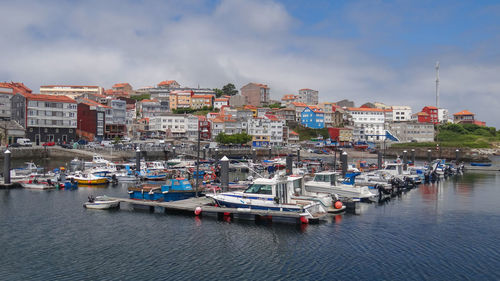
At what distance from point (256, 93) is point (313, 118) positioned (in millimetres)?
26847

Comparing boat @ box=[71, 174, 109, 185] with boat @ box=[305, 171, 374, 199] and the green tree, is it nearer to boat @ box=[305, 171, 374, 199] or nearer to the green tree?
boat @ box=[305, 171, 374, 199]

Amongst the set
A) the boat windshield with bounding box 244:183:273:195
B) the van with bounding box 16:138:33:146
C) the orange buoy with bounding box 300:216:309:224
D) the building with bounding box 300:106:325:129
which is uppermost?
the building with bounding box 300:106:325:129

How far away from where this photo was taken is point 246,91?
143 meters

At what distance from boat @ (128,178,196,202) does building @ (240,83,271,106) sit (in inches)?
4332

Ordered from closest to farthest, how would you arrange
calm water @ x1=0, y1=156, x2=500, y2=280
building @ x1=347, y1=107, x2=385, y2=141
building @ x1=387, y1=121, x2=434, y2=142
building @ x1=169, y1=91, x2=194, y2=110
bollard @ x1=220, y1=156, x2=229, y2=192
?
1. calm water @ x1=0, y1=156, x2=500, y2=280
2. bollard @ x1=220, y1=156, x2=229, y2=192
3. building @ x1=387, y1=121, x2=434, y2=142
4. building @ x1=347, y1=107, x2=385, y2=141
5. building @ x1=169, y1=91, x2=194, y2=110

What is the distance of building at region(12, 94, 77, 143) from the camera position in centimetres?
7550

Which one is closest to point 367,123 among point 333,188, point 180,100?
point 180,100

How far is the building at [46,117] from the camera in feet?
248

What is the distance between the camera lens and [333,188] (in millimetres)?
32562

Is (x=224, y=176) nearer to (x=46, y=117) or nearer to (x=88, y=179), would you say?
(x=88, y=179)

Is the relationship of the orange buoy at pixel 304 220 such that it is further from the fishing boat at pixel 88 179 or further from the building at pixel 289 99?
the building at pixel 289 99

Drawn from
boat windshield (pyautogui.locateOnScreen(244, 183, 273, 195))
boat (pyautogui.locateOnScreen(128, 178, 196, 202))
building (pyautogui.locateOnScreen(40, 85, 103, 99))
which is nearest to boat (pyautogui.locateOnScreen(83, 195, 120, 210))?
boat (pyautogui.locateOnScreen(128, 178, 196, 202))

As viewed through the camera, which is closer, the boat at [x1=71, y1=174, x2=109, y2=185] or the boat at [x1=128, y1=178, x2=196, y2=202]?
the boat at [x1=128, y1=178, x2=196, y2=202]

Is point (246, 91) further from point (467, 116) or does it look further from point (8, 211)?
point (8, 211)
